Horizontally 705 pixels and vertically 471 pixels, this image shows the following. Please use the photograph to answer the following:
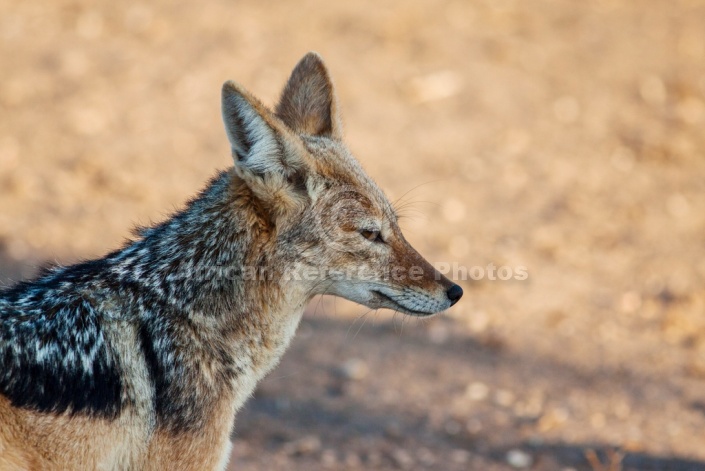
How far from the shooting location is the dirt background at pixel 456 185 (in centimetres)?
733

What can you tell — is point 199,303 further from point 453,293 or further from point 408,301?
point 453,293

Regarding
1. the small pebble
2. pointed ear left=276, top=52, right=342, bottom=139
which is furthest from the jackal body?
the small pebble

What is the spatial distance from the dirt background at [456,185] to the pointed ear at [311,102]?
7.46ft

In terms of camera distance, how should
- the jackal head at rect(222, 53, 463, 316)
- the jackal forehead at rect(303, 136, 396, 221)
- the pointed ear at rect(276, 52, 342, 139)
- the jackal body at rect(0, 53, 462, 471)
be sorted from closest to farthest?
1. the jackal body at rect(0, 53, 462, 471)
2. the jackal head at rect(222, 53, 463, 316)
3. the jackal forehead at rect(303, 136, 396, 221)
4. the pointed ear at rect(276, 52, 342, 139)

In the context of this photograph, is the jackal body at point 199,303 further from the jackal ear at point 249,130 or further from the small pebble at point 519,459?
the small pebble at point 519,459

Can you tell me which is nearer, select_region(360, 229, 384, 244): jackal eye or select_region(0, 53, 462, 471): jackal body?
select_region(0, 53, 462, 471): jackal body

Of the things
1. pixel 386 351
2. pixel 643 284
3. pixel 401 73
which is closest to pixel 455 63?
pixel 401 73

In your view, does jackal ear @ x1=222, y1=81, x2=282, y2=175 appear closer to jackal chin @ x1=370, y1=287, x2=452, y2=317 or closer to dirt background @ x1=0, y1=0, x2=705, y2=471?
jackal chin @ x1=370, y1=287, x2=452, y2=317

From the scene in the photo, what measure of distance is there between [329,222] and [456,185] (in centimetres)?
668

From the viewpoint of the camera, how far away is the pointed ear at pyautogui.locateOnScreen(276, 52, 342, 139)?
5.40 meters

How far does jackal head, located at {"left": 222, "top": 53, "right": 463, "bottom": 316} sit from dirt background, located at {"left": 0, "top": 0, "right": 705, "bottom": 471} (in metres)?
2.19

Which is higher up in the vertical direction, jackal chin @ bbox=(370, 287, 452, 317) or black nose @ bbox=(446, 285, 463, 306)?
black nose @ bbox=(446, 285, 463, 306)

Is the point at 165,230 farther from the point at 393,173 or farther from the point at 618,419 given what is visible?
the point at 393,173

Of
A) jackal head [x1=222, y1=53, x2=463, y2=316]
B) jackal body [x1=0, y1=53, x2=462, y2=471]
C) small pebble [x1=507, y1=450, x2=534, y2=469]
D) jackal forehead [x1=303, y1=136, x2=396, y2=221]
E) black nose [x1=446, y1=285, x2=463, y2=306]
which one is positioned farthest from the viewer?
small pebble [x1=507, y1=450, x2=534, y2=469]
